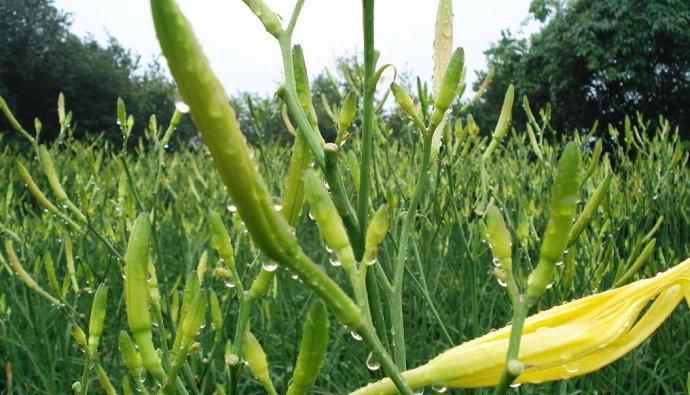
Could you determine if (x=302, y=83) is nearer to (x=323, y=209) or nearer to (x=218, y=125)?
(x=323, y=209)

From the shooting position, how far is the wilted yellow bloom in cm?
41

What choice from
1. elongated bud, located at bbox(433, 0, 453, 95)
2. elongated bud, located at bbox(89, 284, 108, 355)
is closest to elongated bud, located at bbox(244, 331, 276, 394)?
elongated bud, located at bbox(89, 284, 108, 355)

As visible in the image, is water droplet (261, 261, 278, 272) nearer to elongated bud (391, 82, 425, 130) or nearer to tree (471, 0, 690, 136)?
elongated bud (391, 82, 425, 130)

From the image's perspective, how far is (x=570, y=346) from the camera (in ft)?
1.36

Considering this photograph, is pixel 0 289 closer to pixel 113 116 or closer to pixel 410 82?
pixel 410 82

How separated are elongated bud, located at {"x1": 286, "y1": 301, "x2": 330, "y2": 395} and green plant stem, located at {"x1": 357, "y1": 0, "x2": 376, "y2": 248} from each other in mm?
171

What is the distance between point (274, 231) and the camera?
28 centimetres

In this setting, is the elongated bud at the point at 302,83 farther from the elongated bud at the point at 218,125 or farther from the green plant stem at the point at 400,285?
the elongated bud at the point at 218,125

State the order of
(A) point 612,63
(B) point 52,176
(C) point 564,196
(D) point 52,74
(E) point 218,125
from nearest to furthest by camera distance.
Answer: (E) point 218,125
(C) point 564,196
(B) point 52,176
(A) point 612,63
(D) point 52,74

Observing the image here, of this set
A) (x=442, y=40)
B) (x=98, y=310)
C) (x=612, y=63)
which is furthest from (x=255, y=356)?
(x=612, y=63)

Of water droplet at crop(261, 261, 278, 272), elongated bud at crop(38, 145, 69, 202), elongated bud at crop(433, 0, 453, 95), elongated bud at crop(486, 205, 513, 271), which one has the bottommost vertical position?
water droplet at crop(261, 261, 278, 272)

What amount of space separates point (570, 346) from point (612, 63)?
46.2 feet

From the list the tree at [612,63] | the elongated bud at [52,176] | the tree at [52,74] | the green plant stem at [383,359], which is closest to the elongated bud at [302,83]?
the green plant stem at [383,359]

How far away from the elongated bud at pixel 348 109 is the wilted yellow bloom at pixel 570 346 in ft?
0.72
